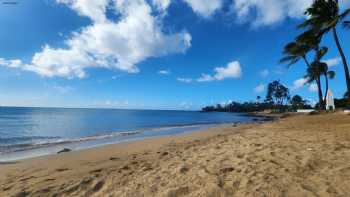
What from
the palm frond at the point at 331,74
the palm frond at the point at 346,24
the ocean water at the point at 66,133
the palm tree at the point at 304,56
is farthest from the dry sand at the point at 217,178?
the palm frond at the point at 331,74

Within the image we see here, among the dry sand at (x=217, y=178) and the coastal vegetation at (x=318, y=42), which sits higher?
the coastal vegetation at (x=318, y=42)

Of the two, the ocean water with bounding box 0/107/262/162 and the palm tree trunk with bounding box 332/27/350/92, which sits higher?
the palm tree trunk with bounding box 332/27/350/92

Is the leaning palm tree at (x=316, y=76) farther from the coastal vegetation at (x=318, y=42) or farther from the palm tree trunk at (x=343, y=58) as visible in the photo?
the palm tree trunk at (x=343, y=58)

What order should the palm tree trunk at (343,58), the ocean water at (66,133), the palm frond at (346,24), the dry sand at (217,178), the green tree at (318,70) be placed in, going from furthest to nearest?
the green tree at (318,70) < the palm tree trunk at (343,58) < the palm frond at (346,24) < the ocean water at (66,133) < the dry sand at (217,178)

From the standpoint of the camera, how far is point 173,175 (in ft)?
13.3

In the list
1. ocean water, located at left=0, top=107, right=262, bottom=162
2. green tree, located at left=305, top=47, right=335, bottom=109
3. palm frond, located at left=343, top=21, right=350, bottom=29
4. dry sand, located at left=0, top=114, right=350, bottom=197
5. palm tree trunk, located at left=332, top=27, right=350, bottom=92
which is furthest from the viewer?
green tree, located at left=305, top=47, right=335, bottom=109

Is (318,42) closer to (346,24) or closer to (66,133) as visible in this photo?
(346,24)

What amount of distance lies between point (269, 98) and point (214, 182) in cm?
9866

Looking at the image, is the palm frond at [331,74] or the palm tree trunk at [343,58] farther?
the palm frond at [331,74]

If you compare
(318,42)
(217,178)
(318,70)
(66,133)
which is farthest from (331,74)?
(66,133)

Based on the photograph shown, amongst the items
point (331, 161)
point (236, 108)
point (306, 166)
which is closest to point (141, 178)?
point (306, 166)

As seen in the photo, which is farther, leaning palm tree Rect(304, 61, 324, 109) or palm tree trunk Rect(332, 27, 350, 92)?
leaning palm tree Rect(304, 61, 324, 109)

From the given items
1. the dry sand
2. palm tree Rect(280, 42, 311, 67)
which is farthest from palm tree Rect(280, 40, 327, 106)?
the dry sand

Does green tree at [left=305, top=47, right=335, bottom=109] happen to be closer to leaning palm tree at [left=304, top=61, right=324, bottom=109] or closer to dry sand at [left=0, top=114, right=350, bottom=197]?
leaning palm tree at [left=304, top=61, right=324, bottom=109]
